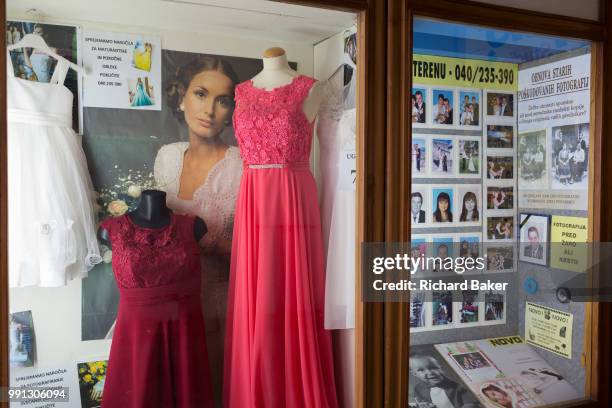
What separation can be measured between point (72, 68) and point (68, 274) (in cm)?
46

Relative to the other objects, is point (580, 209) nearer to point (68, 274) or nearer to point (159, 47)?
point (159, 47)

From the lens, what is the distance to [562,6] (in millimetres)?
1780

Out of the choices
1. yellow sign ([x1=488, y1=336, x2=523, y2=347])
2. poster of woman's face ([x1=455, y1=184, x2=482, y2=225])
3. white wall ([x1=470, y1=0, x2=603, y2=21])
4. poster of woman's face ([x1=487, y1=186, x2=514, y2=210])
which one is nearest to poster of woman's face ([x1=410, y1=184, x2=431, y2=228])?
poster of woman's face ([x1=455, y1=184, x2=482, y2=225])

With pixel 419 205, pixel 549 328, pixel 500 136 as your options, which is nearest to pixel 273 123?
pixel 419 205

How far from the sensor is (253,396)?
4.84 ft

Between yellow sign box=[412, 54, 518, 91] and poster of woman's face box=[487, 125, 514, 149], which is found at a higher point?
yellow sign box=[412, 54, 518, 91]

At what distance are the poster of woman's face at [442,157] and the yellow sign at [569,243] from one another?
437mm

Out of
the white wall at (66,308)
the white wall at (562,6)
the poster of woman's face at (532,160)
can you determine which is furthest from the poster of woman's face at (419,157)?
the white wall at (66,308)

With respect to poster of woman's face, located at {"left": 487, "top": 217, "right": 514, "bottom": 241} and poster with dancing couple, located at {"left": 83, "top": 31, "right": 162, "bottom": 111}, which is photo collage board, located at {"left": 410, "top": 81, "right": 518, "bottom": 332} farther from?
poster with dancing couple, located at {"left": 83, "top": 31, "right": 162, "bottom": 111}

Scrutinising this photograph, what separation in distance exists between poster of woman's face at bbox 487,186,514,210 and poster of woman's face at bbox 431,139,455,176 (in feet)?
0.53

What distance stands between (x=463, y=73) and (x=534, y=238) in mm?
572

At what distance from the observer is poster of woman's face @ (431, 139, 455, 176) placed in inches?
64.4

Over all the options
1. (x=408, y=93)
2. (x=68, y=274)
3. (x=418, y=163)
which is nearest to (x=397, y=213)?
(x=418, y=163)

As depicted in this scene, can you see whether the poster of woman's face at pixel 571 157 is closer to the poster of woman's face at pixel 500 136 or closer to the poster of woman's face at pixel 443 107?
the poster of woman's face at pixel 500 136
